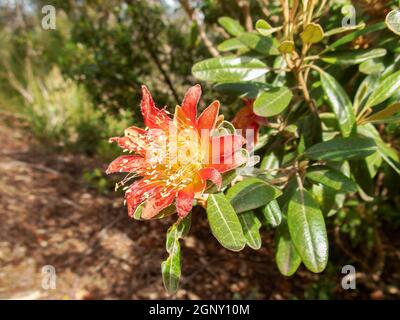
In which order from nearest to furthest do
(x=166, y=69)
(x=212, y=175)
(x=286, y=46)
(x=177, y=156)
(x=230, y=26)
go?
1. (x=212, y=175)
2. (x=177, y=156)
3. (x=286, y=46)
4. (x=230, y=26)
5. (x=166, y=69)

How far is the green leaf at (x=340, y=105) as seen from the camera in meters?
1.28

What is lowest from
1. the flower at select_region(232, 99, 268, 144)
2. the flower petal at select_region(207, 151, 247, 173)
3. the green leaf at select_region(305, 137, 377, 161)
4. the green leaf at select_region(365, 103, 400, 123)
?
the flower petal at select_region(207, 151, 247, 173)

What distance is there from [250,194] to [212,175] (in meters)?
0.19

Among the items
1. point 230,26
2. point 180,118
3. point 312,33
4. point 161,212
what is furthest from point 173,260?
point 230,26

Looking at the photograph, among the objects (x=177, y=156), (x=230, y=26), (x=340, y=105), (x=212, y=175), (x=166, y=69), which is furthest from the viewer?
(x=166, y=69)

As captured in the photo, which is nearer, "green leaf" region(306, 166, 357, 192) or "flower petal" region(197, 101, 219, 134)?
"flower petal" region(197, 101, 219, 134)

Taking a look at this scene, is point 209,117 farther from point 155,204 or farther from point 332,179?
point 332,179

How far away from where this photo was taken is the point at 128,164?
1.09 m

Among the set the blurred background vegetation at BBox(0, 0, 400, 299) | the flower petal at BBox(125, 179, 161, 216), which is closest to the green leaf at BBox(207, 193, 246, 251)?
the flower petal at BBox(125, 179, 161, 216)

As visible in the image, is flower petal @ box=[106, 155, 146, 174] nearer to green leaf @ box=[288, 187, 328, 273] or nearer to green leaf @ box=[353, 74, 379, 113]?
green leaf @ box=[288, 187, 328, 273]

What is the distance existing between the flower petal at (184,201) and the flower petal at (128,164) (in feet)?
0.50

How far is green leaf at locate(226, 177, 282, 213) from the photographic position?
3.55 ft

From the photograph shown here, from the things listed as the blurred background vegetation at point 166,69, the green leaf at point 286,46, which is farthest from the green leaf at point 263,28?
the blurred background vegetation at point 166,69

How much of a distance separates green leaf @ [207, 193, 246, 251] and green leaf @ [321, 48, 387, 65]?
70 cm
